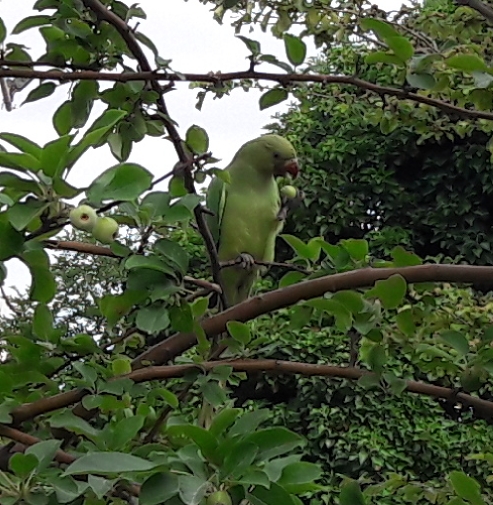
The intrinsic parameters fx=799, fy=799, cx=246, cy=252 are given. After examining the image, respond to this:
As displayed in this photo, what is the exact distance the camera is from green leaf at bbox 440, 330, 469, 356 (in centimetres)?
75

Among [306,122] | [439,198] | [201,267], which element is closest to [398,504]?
[201,267]

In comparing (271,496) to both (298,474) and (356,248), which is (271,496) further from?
(356,248)

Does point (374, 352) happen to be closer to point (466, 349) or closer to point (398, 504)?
point (466, 349)

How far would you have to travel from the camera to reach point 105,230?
605mm

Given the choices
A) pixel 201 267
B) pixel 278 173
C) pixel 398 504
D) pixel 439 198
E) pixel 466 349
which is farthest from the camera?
pixel 439 198

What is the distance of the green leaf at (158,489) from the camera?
0.54 metres

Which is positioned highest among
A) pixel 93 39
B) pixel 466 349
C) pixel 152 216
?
pixel 93 39

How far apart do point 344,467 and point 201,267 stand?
1029 millimetres

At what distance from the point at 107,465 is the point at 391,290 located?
10.9 inches

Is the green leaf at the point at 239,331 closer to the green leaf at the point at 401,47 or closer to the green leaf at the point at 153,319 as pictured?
the green leaf at the point at 153,319

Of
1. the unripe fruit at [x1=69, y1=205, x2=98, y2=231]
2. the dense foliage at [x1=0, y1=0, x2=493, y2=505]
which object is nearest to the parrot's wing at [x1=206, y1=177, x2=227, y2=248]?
the dense foliage at [x1=0, y1=0, x2=493, y2=505]

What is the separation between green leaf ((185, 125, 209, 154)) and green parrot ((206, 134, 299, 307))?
0.95 m

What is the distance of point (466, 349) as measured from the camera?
29.6 inches

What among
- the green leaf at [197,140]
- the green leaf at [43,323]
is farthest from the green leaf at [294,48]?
the green leaf at [43,323]
